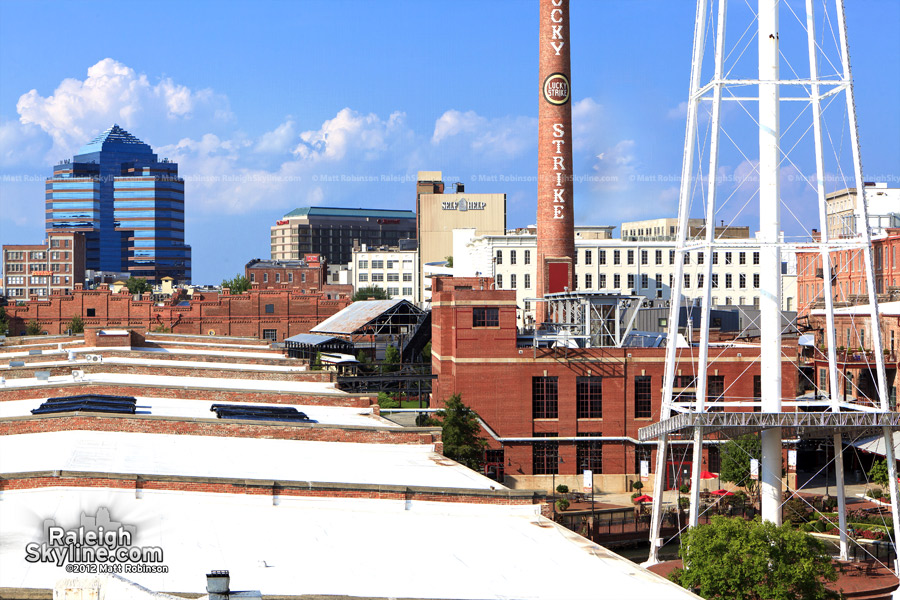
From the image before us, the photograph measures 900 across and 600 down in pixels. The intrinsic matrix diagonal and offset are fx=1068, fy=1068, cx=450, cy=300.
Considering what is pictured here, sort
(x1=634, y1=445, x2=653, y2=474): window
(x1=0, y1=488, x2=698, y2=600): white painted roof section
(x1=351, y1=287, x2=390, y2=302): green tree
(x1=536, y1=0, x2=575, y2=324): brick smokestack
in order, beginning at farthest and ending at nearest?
(x1=351, y1=287, x2=390, y2=302): green tree, (x1=536, y1=0, x2=575, y2=324): brick smokestack, (x1=634, y1=445, x2=653, y2=474): window, (x1=0, y1=488, x2=698, y2=600): white painted roof section

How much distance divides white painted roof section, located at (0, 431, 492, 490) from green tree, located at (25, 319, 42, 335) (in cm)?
8676

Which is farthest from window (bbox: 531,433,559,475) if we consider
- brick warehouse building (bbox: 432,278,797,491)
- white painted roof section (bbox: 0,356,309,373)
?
white painted roof section (bbox: 0,356,309,373)

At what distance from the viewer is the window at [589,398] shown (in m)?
58.4

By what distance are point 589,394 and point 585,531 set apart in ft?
45.7

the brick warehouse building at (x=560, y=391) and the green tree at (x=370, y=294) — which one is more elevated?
the green tree at (x=370, y=294)

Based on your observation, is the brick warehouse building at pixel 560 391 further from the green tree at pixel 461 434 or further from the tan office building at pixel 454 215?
the tan office building at pixel 454 215

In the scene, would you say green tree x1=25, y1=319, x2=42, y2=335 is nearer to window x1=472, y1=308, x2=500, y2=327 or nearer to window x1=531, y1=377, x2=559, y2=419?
window x1=472, y1=308, x2=500, y2=327

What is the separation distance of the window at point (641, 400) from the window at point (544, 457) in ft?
16.1

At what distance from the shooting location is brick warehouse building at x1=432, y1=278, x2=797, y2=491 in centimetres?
5797

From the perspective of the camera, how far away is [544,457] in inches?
2285

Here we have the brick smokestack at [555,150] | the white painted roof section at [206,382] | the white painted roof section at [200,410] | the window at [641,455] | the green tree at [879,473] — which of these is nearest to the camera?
the white painted roof section at [200,410]

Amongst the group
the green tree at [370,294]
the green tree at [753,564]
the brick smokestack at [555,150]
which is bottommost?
the green tree at [753,564]

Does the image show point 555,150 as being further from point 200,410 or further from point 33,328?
point 33,328

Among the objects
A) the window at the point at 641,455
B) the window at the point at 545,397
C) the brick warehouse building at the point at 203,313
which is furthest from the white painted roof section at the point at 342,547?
the brick warehouse building at the point at 203,313
